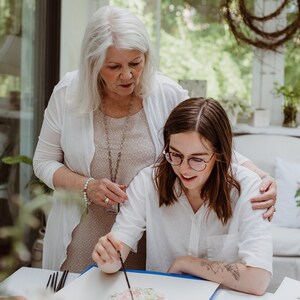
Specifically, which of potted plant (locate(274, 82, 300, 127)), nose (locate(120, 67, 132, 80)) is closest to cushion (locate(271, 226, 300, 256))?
potted plant (locate(274, 82, 300, 127))

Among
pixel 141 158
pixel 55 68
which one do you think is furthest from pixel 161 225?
pixel 55 68

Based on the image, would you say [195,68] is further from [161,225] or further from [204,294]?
[204,294]

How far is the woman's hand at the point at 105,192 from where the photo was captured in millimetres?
1566

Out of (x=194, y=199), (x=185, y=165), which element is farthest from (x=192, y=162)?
(x=194, y=199)

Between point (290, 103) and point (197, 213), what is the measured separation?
2358mm

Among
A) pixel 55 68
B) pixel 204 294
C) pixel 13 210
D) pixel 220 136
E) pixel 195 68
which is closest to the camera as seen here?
pixel 204 294

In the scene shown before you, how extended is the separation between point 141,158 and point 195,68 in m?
2.24

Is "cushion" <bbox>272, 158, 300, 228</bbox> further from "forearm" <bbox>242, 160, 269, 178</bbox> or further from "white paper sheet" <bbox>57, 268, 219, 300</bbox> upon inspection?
"white paper sheet" <bbox>57, 268, 219, 300</bbox>

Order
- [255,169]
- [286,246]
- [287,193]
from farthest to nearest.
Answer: [287,193] → [286,246] → [255,169]

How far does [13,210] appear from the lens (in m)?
2.75

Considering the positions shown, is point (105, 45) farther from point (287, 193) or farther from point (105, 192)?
point (287, 193)

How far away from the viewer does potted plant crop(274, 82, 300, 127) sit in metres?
3.74

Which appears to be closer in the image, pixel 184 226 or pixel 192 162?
pixel 192 162

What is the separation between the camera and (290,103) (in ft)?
12.4
